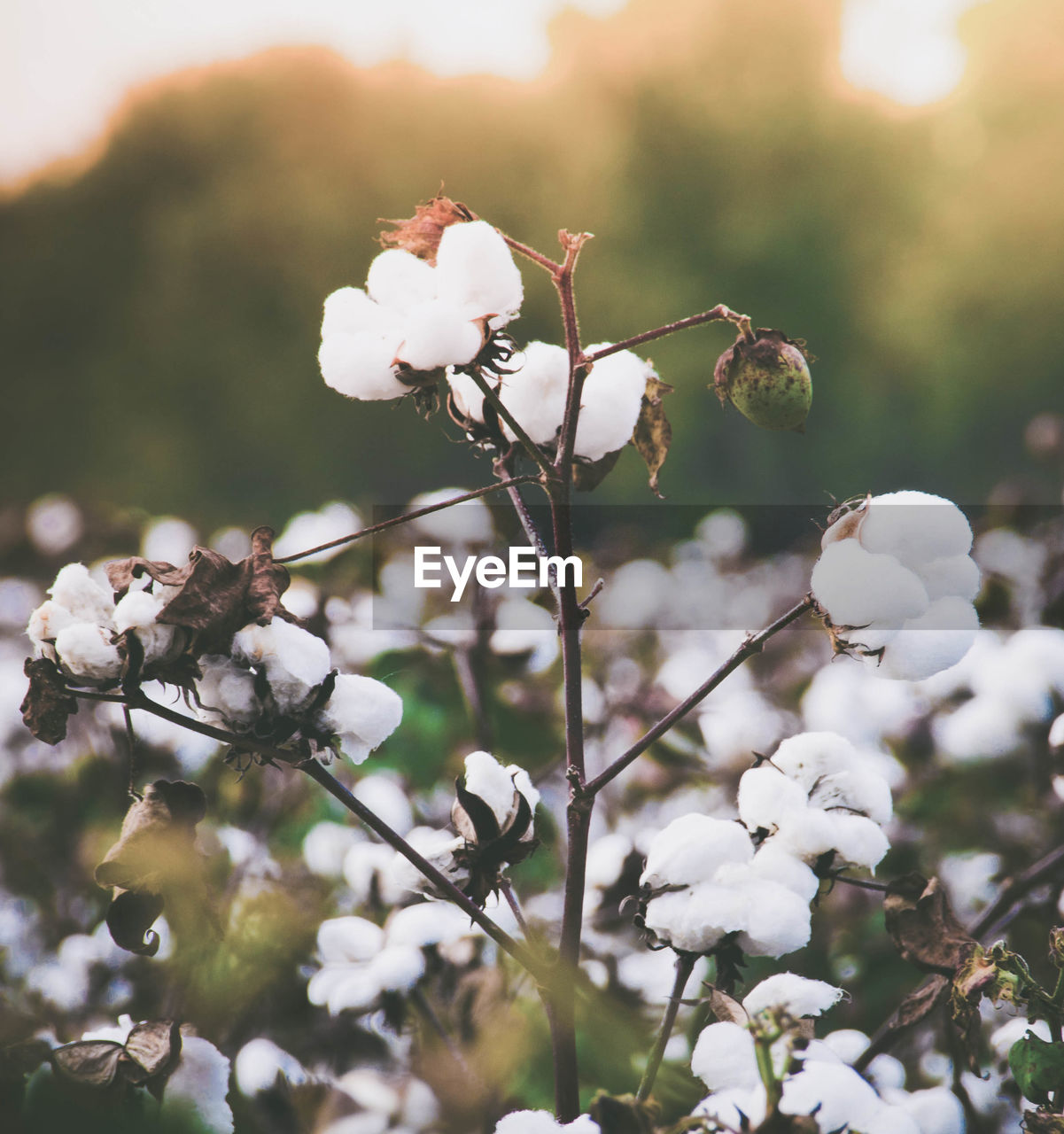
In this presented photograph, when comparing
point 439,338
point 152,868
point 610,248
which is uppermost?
point 610,248

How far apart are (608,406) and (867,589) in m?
0.14

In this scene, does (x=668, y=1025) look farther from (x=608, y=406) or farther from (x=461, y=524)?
(x=461, y=524)

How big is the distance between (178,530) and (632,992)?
798 mm

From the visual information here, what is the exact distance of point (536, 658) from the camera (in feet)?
2.51

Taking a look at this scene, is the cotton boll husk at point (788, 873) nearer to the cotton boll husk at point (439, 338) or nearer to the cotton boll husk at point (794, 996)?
the cotton boll husk at point (794, 996)

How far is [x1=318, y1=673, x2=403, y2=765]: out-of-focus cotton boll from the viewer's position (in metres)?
0.35

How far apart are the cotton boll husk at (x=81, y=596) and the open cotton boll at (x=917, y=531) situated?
0.89ft

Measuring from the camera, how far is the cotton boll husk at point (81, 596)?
0.34 m

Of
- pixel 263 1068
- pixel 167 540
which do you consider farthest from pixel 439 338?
pixel 167 540

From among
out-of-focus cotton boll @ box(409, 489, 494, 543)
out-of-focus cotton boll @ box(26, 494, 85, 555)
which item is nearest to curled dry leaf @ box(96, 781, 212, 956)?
out-of-focus cotton boll @ box(409, 489, 494, 543)

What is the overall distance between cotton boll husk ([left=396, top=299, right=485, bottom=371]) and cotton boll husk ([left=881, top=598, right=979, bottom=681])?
18cm

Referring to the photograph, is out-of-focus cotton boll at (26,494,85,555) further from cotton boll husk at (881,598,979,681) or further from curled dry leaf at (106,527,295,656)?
cotton boll husk at (881,598,979,681)

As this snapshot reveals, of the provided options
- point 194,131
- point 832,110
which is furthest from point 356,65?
point 832,110

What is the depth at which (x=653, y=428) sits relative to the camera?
0.45m
